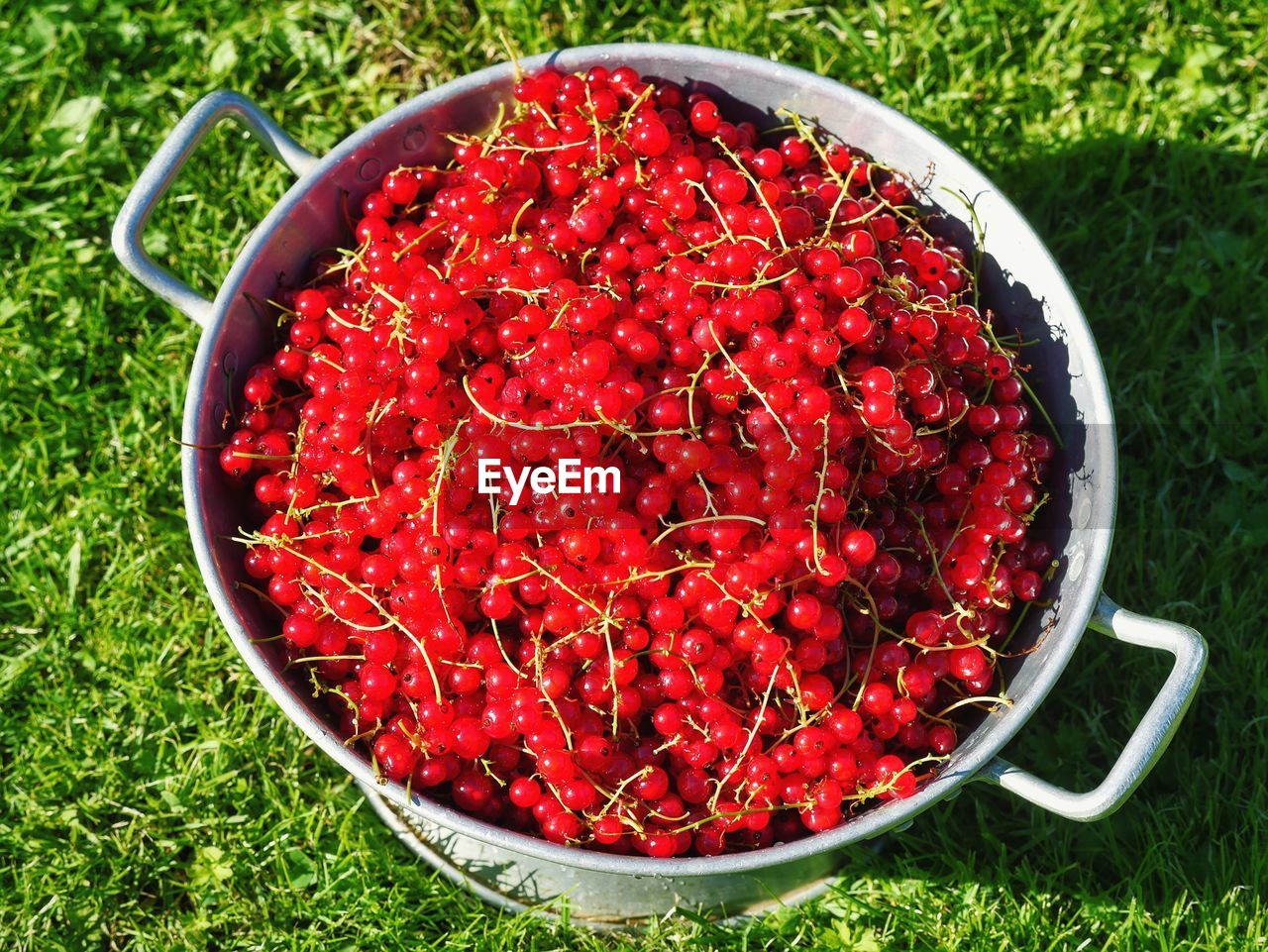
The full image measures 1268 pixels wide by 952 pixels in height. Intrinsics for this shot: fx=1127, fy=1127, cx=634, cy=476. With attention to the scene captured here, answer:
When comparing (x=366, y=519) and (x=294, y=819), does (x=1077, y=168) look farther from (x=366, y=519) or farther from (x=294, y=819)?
(x=294, y=819)

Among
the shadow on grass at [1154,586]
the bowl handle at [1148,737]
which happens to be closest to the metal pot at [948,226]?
the bowl handle at [1148,737]

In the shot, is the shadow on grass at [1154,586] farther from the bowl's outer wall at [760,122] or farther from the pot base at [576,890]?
the bowl's outer wall at [760,122]

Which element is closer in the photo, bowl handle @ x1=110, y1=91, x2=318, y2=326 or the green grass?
bowl handle @ x1=110, y1=91, x2=318, y2=326

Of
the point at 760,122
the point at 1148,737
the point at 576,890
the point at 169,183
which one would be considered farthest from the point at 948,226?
the point at 576,890

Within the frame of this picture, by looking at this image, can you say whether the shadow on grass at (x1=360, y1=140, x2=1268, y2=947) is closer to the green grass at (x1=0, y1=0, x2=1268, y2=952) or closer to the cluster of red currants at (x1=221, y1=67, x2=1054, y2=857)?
the green grass at (x1=0, y1=0, x2=1268, y2=952)

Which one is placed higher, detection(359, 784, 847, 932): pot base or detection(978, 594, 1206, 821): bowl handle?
detection(978, 594, 1206, 821): bowl handle

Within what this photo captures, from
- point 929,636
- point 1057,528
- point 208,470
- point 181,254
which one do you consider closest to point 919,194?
point 1057,528

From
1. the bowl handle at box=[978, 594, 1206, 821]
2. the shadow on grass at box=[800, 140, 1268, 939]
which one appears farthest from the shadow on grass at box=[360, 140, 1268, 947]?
the bowl handle at box=[978, 594, 1206, 821]

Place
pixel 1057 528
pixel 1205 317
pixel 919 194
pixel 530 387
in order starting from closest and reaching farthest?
pixel 530 387, pixel 1057 528, pixel 919 194, pixel 1205 317
